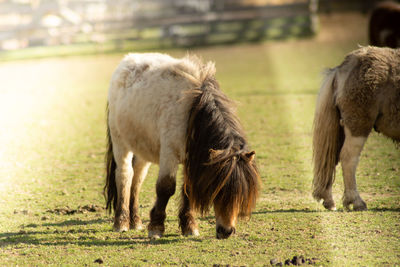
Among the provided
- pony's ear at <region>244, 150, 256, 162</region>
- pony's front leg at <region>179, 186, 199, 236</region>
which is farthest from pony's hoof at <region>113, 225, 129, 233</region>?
pony's ear at <region>244, 150, 256, 162</region>

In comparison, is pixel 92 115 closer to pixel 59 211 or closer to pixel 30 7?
pixel 59 211

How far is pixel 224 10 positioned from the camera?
3612 cm

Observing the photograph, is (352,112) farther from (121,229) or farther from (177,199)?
(121,229)

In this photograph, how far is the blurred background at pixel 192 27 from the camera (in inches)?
1250

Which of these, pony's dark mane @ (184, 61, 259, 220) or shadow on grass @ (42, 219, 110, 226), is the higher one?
pony's dark mane @ (184, 61, 259, 220)

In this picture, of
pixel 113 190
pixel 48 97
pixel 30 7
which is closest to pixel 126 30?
pixel 30 7

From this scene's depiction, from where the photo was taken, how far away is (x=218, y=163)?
4664 mm

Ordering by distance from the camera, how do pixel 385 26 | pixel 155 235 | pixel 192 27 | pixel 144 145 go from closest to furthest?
pixel 155 235, pixel 144 145, pixel 385 26, pixel 192 27

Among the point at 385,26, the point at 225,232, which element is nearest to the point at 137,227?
the point at 225,232

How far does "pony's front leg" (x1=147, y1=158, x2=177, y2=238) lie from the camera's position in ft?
17.1

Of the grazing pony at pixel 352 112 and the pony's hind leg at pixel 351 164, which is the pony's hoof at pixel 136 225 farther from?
the pony's hind leg at pixel 351 164

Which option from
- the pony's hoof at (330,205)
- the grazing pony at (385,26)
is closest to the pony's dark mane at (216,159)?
the pony's hoof at (330,205)

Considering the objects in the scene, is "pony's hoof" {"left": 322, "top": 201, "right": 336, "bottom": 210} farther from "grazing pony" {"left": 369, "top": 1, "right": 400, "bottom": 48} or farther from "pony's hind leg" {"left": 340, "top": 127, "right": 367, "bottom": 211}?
"grazing pony" {"left": 369, "top": 1, "right": 400, "bottom": 48}

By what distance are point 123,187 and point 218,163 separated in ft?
5.36
